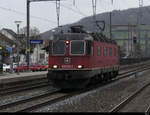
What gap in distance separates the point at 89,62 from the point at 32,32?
64.9 m

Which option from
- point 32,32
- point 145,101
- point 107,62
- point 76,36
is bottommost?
point 145,101

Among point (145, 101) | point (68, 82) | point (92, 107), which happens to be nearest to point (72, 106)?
A: point (92, 107)

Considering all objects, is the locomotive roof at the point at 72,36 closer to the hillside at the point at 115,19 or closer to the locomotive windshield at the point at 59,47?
the locomotive windshield at the point at 59,47

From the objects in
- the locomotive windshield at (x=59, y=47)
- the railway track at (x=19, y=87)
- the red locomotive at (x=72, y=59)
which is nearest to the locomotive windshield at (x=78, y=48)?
the red locomotive at (x=72, y=59)

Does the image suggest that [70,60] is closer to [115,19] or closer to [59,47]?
[59,47]

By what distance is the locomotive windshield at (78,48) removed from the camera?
59.1ft

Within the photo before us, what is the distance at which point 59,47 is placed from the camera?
722 inches

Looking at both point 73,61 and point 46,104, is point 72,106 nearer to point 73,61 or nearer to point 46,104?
point 46,104

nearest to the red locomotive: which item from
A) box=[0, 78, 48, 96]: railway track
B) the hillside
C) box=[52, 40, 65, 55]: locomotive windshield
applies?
box=[52, 40, 65, 55]: locomotive windshield

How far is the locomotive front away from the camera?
690 inches

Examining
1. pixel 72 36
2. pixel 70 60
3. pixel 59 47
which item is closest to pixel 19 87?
pixel 59 47

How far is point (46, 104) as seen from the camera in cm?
1308

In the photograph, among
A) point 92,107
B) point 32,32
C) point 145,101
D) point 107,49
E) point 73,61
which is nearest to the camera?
point 92,107

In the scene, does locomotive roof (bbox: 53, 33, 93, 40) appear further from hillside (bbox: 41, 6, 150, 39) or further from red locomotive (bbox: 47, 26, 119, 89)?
hillside (bbox: 41, 6, 150, 39)
